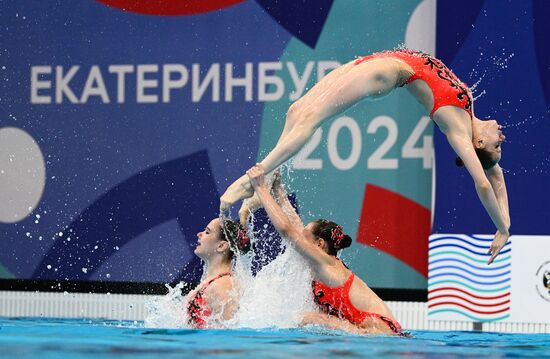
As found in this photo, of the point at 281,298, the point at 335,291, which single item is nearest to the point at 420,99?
the point at 335,291

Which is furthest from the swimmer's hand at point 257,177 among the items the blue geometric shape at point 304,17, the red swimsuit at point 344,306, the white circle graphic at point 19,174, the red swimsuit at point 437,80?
the white circle graphic at point 19,174

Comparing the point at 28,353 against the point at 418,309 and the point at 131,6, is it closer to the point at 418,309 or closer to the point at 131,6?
the point at 418,309

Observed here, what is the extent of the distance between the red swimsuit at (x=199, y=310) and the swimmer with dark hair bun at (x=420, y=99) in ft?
2.80

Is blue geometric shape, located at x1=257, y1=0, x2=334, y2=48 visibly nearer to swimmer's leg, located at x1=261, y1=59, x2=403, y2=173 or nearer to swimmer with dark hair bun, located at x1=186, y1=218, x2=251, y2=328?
swimmer with dark hair bun, located at x1=186, y1=218, x2=251, y2=328

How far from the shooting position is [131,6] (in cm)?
984

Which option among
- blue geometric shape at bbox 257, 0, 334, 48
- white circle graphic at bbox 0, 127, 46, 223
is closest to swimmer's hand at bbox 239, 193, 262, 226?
blue geometric shape at bbox 257, 0, 334, 48

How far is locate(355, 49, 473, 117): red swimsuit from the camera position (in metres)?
6.05

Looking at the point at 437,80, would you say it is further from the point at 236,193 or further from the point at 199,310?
the point at 199,310

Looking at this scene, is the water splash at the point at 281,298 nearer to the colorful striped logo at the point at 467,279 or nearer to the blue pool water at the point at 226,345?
the blue pool water at the point at 226,345

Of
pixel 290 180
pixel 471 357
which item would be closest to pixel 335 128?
pixel 290 180

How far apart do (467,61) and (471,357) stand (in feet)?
13.0

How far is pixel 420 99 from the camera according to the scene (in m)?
6.20

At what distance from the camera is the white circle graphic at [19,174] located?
10.0 meters

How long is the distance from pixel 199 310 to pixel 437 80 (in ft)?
6.71
